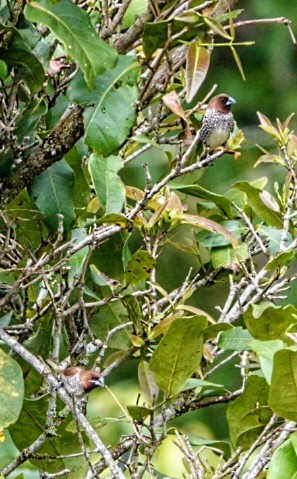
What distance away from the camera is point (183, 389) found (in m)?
1.64

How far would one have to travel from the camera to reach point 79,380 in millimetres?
1658

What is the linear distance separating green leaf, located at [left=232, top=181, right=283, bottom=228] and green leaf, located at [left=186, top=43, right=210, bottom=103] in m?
0.36

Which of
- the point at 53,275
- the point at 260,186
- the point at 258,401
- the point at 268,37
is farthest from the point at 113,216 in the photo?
the point at 268,37

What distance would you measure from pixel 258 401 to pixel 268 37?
5.56 metres

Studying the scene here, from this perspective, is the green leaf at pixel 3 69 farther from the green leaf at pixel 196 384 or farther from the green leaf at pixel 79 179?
the green leaf at pixel 196 384

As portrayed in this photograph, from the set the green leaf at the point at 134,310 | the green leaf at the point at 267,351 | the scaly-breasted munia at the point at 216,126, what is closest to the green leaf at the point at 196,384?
the green leaf at the point at 134,310

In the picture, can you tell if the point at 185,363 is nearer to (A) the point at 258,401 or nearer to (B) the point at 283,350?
(A) the point at 258,401

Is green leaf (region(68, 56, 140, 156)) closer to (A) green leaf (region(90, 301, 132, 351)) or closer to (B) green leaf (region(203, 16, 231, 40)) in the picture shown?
(B) green leaf (region(203, 16, 231, 40))

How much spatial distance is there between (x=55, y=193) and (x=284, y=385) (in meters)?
0.45

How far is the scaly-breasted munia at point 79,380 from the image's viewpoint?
61.1 inches

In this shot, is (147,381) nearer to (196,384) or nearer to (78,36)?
(196,384)

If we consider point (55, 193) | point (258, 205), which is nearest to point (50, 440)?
point (55, 193)

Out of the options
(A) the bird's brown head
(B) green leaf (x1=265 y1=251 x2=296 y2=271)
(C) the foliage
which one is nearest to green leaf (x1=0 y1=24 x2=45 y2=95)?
(C) the foliage

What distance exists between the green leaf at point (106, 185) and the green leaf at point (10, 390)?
0.26 metres
